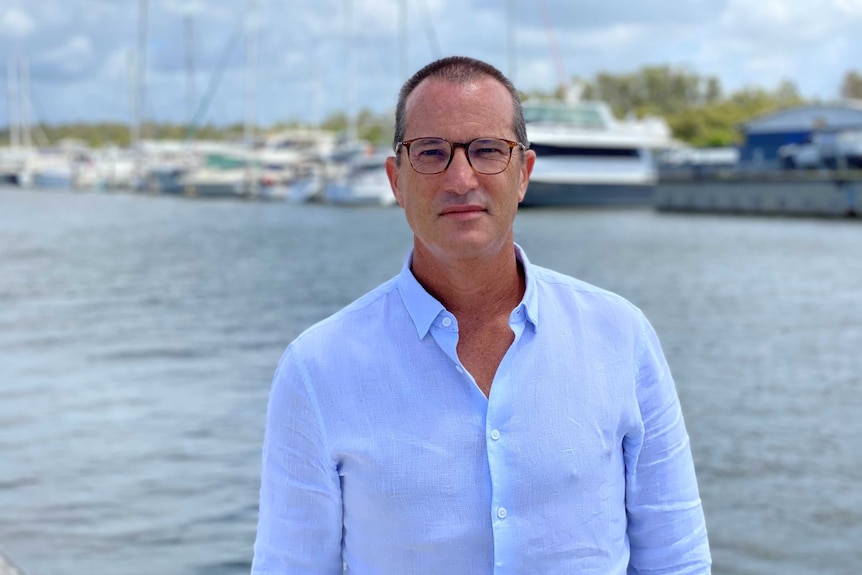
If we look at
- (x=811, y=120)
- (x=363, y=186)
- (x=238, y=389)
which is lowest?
(x=363, y=186)

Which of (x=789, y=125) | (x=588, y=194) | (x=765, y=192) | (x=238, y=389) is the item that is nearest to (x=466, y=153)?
(x=238, y=389)

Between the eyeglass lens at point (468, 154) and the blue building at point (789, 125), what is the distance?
3072 inches

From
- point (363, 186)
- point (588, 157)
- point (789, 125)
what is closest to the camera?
point (588, 157)

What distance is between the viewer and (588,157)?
7712 cm

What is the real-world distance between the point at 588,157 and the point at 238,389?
6413 cm

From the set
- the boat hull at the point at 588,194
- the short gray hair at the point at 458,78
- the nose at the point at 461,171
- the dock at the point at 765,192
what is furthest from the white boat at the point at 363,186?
the nose at the point at 461,171

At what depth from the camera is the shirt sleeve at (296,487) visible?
2344mm

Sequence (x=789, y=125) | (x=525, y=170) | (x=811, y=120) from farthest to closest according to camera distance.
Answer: (x=789, y=125) → (x=811, y=120) → (x=525, y=170)

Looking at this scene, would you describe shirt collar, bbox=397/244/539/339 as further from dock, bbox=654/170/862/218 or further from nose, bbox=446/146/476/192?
dock, bbox=654/170/862/218

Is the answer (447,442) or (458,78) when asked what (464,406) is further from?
(458,78)

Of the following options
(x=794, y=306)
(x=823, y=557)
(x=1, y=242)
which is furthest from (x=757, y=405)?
(x=1, y=242)

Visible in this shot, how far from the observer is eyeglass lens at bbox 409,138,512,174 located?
2.38 m

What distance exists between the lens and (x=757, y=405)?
15.2m

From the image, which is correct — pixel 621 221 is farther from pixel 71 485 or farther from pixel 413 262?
pixel 413 262
